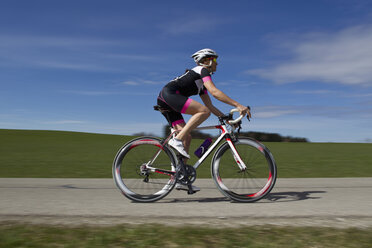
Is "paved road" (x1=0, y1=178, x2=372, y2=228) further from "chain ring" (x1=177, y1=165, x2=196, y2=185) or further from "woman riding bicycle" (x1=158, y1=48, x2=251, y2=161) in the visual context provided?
"woman riding bicycle" (x1=158, y1=48, x2=251, y2=161)

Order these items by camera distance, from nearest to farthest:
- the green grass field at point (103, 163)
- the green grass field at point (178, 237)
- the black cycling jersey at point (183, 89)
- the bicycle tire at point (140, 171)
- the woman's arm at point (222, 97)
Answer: the green grass field at point (178, 237) → the woman's arm at point (222, 97) → the black cycling jersey at point (183, 89) → the bicycle tire at point (140, 171) → the green grass field at point (103, 163)

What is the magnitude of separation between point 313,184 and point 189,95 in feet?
10.8

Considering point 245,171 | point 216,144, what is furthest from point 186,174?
point 245,171

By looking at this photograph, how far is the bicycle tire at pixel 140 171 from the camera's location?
5289 mm

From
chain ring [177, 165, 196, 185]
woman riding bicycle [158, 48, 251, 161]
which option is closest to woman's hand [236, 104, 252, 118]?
woman riding bicycle [158, 48, 251, 161]

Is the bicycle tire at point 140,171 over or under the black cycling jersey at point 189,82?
under

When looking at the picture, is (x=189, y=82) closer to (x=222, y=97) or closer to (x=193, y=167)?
(x=222, y=97)

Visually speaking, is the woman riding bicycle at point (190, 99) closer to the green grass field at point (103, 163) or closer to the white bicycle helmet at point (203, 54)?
the white bicycle helmet at point (203, 54)

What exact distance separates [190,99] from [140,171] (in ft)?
4.05

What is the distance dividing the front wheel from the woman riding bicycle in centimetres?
45

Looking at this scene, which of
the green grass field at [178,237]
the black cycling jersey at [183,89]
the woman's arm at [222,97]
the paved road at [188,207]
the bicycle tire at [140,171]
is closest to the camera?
the green grass field at [178,237]

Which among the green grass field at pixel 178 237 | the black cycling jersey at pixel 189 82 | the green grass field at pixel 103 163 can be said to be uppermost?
the black cycling jersey at pixel 189 82

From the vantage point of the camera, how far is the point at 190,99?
5.22 metres

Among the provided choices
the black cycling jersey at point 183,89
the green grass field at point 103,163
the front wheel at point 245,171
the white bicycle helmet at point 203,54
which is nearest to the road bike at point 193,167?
the front wheel at point 245,171
